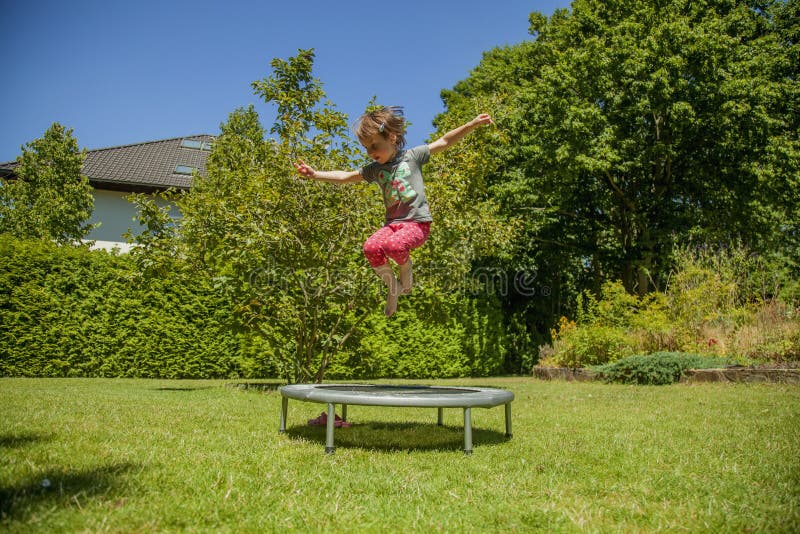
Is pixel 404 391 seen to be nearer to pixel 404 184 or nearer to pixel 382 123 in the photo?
pixel 404 184

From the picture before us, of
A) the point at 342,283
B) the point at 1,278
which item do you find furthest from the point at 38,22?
the point at 342,283

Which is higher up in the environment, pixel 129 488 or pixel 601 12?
pixel 601 12

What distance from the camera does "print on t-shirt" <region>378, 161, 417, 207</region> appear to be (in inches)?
168

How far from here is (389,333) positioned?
13.2 meters

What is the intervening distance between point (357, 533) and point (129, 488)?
1083 mm

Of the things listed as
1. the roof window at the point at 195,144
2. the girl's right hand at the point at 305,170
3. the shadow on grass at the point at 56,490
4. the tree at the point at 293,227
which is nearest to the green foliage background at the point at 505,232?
the tree at the point at 293,227

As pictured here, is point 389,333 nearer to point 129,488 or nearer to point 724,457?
point 724,457

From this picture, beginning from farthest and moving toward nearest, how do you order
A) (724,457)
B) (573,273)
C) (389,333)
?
(573,273) → (389,333) → (724,457)

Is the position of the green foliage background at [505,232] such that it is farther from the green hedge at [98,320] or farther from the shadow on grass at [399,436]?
the shadow on grass at [399,436]

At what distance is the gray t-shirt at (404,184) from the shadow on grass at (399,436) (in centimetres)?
164

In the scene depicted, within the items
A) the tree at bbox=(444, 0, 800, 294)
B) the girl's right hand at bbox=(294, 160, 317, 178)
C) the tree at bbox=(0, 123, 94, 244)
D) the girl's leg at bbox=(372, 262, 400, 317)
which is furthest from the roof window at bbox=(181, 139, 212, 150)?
the girl's leg at bbox=(372, 262, 400, 317)

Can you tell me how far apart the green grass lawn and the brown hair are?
2.25 metres

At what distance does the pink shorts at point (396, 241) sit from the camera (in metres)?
4.20

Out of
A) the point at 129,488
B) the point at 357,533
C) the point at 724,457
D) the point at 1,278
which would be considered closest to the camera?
the point at 357,533
